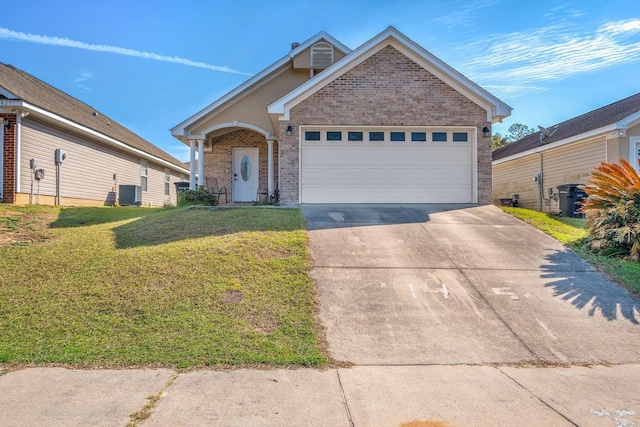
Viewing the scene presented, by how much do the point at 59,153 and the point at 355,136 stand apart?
9958 millimetres

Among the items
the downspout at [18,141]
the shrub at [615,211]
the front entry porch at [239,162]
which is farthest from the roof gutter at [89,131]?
the shrub at [615,211]

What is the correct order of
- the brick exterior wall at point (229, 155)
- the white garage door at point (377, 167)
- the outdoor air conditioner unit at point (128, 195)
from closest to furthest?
the white garage door at point (377, 167), the brick exterior wall at point (229, 155), the outdoor air conditioner unit at point (128, 195)

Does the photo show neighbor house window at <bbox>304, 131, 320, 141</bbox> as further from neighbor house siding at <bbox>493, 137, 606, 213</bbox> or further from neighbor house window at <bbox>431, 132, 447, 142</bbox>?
neighbor house siding at <bbox>493, 137, 606, 213</bbox>

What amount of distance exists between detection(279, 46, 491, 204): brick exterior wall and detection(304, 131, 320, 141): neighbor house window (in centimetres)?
36

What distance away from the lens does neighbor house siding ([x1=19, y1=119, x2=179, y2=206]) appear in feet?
42.5

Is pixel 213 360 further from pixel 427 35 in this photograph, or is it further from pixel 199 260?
pixel 427 35

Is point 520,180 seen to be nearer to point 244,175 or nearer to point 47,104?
point 244,175

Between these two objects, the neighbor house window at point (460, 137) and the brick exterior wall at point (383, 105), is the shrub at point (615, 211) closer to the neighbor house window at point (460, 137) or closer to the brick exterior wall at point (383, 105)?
the brick exterior wall at point (383, 105)

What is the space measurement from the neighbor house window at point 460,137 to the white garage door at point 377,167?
167 millimetres

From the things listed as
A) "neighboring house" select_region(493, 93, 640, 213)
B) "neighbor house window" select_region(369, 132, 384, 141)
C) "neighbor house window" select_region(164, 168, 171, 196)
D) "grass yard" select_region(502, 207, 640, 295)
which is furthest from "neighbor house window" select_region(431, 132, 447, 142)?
"neighbor house window" select_region(164, 168, 171, 196)

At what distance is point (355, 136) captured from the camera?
13008mm

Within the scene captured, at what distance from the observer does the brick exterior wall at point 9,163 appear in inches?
477

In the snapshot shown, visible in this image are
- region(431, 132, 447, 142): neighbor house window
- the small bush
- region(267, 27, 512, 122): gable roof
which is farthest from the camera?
the small bush

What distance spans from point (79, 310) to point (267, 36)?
13249mm
